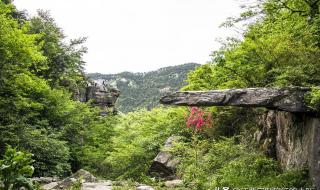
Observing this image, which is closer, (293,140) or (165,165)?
(293,140)

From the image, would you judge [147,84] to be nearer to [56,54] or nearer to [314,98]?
[56,54]

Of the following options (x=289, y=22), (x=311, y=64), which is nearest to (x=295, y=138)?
(x=311, y=64)

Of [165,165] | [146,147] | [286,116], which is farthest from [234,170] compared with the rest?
[146,147]

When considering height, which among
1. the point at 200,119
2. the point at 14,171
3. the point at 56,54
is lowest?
the point at 14,171

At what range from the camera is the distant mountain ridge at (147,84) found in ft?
218

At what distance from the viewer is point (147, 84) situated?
263ft

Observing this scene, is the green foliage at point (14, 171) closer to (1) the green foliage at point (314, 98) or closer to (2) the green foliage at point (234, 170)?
(2) the green foliage at point (234, 170)

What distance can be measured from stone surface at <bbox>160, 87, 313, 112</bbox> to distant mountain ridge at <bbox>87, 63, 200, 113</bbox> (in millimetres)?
52498

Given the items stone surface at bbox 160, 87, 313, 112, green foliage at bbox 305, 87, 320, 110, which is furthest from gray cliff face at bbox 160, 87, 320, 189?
green foliage at bbox 305, 87, 320, 110

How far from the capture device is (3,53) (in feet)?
41.0

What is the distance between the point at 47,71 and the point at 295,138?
17861mm

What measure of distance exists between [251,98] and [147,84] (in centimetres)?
7296

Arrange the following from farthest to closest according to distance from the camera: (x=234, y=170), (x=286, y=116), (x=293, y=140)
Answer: (x=234, y=170) → (x=286, y=116) → (x=293, y=140)

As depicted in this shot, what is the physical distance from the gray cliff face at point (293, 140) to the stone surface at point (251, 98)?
1.69 ft
